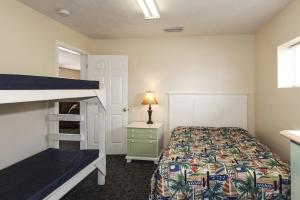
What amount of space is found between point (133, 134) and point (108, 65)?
4.69 ft

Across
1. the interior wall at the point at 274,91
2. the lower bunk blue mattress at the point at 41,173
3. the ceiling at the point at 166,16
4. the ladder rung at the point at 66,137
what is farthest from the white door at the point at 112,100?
the interior wall at the point at 274,91

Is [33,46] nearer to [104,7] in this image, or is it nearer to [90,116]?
[104,7]

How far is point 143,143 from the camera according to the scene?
403 centimetres

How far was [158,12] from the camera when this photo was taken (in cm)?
313

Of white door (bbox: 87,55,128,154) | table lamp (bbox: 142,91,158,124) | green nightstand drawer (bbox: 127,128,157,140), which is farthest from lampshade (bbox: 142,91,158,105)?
green nightstand drawer (bbox: 127,128,157,140)

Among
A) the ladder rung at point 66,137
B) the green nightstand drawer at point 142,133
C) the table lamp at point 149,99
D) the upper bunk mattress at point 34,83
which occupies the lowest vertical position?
the green nightstand drawer at point 142,133

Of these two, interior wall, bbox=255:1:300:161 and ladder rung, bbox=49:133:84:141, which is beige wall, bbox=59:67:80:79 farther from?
interior wall, bbox=255:1:300:161

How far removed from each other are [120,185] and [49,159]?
98 cm

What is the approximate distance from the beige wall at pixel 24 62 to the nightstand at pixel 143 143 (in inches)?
56.0

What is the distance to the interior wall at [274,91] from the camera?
2762 mm

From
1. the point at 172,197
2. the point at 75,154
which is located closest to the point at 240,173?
the point at 172,197

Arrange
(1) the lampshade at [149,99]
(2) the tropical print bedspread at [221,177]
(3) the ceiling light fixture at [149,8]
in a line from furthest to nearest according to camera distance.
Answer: (1) the lampshade at [149,99] < (3) the ceiling light fixture at [149,8] < (2) the tropical print bedspread at [221,177]

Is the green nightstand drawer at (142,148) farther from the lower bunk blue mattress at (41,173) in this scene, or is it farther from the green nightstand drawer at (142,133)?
the lower bunk blue mattress at (41,173)

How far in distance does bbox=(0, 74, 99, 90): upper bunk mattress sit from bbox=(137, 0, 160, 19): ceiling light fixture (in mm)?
1190
